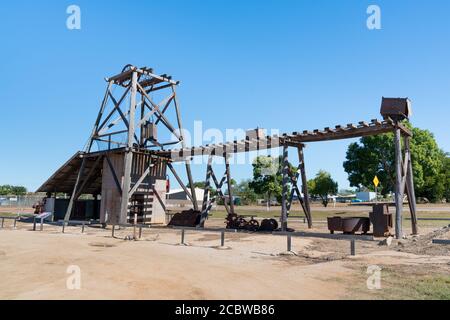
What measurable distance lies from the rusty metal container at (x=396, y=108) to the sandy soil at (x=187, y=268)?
17.5ft

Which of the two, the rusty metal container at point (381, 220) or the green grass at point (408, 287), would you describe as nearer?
the green grass at point (408, 287)

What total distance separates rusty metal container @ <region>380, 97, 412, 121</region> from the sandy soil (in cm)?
534

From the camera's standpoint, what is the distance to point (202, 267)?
A: 9070mm

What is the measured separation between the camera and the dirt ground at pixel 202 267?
258 inches

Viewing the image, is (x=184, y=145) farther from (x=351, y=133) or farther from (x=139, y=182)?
(x=351, y=133)

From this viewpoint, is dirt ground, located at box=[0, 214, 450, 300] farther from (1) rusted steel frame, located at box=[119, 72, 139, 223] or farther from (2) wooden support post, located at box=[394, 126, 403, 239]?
(1) rusted steel frame, located at box=[119, 72, 139, 223]

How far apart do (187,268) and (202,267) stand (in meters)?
0.42

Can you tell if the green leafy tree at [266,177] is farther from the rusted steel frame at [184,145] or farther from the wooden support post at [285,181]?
the wooden support post at [285,181]

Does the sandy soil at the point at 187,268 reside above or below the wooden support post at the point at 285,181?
→ below

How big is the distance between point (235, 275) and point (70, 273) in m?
3.92

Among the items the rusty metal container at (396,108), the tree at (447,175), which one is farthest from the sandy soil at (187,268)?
the tree at (447,175)

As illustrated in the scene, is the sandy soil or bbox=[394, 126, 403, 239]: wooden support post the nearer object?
the sandy soil

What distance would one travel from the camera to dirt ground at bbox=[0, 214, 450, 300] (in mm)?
6543

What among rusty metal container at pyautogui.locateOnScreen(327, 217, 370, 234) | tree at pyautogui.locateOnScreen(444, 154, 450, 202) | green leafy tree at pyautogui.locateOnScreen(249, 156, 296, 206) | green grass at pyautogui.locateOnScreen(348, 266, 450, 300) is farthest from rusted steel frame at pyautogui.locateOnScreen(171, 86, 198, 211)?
tree at pyautogui.locateOnScreen(444, 154, 450, 202)
